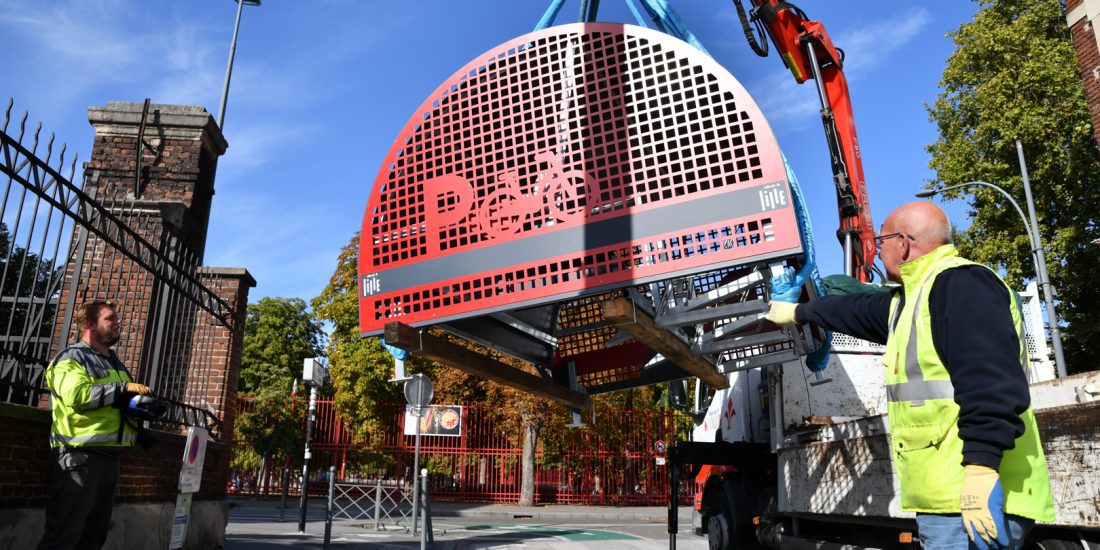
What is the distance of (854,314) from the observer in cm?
301

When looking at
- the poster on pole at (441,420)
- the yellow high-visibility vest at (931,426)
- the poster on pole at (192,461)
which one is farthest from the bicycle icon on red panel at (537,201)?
the poster on pole at (441,420)

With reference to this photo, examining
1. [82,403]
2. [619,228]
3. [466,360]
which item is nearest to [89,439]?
[82,403]

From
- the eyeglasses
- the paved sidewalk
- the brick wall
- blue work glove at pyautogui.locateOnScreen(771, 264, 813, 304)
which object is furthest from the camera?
the paved sidewalk

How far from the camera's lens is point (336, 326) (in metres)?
25.1

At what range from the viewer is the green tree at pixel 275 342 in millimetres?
34219

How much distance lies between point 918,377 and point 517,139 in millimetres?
2849

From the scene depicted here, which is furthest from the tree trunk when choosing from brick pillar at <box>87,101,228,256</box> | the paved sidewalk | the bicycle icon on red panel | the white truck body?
the bicycle icon on red panel

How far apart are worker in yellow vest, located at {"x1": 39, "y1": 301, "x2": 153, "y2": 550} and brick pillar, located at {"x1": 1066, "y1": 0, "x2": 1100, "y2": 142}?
55.7 feet

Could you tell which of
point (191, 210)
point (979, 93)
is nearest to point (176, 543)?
point (191, 210)

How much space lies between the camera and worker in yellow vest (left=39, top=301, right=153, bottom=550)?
13.1 feet

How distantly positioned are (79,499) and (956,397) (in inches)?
172

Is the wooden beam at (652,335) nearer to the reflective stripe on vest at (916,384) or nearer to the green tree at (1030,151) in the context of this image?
the reflective stripe on vest at (916,384)

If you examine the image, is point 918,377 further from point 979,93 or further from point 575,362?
point 979,93

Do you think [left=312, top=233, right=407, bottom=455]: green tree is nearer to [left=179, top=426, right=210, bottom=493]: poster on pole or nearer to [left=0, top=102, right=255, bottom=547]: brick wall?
[left=0, top=102, right=255, bottom=547]: brick wall
